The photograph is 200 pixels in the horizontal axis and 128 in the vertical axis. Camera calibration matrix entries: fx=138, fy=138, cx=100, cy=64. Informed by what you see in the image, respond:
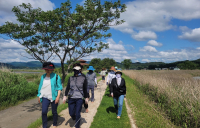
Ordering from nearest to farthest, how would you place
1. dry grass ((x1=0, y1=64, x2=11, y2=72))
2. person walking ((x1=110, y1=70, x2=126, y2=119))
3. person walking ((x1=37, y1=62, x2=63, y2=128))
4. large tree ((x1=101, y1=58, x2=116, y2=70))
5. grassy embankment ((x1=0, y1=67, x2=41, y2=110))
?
person walking ((x1=37, y1=62, x2=63, y2=128)), person walking ((x1=110, y1=70, x2=126, y2=119)), grassy embankment ((x1=0, y1=67, x2=41, y2=110)), dry grass ((x1=0, y1=64, x2=11, y2=72)), large tree ((x1=101, y1=58, x2=116, y2=70))

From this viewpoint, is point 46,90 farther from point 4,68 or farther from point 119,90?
point 4,68

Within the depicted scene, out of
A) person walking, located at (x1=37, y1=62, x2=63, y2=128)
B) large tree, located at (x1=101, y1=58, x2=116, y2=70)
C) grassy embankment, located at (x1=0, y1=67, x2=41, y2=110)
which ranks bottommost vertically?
grassy embankment, located at (x1=0, y1=67, x2=41, y2=110)

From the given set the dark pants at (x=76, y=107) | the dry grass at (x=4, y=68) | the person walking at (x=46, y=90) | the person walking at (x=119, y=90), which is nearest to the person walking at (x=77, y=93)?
the dark pants at (x=76, y=107)

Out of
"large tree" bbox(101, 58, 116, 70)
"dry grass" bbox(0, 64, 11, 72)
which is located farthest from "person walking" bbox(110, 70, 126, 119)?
"large tree" bbox(101, 58, 116, 70)

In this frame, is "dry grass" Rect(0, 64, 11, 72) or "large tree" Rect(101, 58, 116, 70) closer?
"dry grass" Rect(0, 64, 11, 72)

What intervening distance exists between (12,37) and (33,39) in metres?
1.05

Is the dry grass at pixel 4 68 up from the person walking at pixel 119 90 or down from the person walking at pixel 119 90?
up

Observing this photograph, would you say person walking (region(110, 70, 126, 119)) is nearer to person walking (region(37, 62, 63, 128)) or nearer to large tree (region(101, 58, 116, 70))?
person walking (region(37, 62, 63, 128))

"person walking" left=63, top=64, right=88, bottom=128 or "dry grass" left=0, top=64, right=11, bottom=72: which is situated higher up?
"dry grass" left=0, top=64, right=11, bottom=72

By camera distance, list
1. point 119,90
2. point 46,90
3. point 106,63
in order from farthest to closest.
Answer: point 106,63 < point 119,90 < point 46,90

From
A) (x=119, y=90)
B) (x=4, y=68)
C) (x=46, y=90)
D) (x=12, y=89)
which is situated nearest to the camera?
(x=46, y=90)

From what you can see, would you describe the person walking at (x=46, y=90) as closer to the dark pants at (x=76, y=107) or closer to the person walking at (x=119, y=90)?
the dark pants at (x=76, y=107)

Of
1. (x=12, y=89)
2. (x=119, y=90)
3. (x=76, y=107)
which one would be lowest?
(x=12, y=89)

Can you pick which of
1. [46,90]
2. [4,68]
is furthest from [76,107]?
[4,68]
